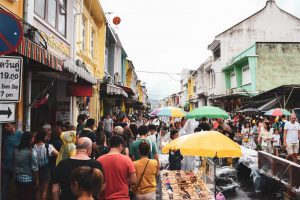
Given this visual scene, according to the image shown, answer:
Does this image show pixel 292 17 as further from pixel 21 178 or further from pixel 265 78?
pixel 21 178

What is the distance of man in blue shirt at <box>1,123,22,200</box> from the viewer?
20.4ft

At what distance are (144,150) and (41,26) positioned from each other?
5434 millimetres

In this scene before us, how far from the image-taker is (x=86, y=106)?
15.1 m

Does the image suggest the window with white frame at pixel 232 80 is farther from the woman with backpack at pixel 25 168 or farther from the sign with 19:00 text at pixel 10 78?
the sign with 19:00 text at pixel 10 78

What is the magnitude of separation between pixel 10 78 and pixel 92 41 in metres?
12.8

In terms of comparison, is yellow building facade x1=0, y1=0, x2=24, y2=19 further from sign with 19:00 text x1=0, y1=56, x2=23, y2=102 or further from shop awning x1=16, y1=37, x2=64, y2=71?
sign with 19:00 text x1=0, y1=56, x2=23, y2=102

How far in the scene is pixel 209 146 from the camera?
228 inches

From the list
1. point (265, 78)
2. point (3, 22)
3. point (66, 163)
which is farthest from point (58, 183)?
point (265, 78)

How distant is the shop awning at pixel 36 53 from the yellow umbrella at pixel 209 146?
9.11 feet

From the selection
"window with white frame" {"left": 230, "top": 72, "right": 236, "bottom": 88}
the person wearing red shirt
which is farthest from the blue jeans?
"window with white frame" {"left": 230, "top": 72, "right": 236, "bottom": 88}

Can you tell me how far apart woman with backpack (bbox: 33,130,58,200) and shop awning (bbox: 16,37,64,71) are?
1368 millimetres

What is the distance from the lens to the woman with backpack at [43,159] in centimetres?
653

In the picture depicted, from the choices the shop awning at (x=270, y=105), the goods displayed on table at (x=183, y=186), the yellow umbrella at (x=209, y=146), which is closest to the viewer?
the yellow umbrella at (x=209, y=146)

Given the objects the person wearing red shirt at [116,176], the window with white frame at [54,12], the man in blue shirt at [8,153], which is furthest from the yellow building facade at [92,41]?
the person wearing red shirt at [116,176]
